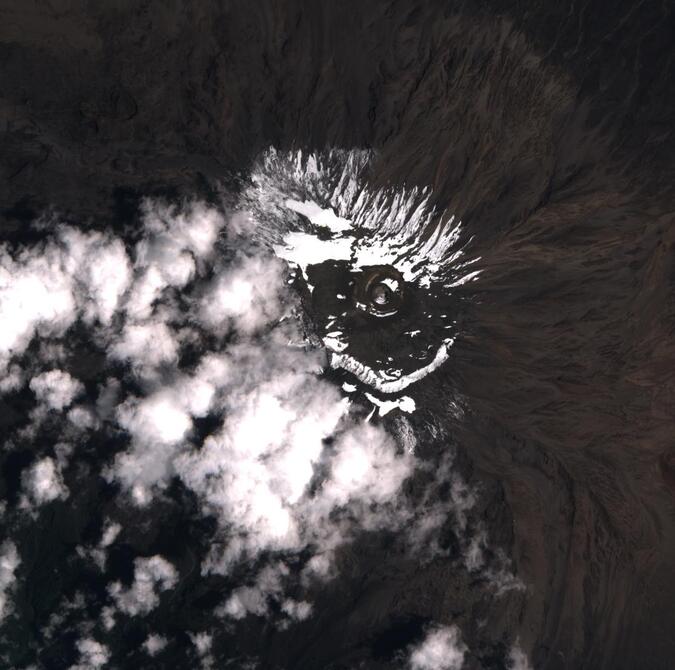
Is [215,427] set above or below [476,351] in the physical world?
above

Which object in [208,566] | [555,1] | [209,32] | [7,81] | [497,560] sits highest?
[7,81]

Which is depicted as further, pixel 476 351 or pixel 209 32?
pixel 476 351

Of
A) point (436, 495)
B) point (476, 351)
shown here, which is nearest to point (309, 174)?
point (476, 351)

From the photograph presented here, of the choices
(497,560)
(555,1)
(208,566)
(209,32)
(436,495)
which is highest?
(209,32)

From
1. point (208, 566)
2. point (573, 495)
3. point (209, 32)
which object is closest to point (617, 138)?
point (573, 495)

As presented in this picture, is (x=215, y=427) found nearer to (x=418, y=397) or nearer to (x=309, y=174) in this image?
(x=418, y=397)

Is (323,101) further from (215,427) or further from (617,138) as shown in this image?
(215,427)
